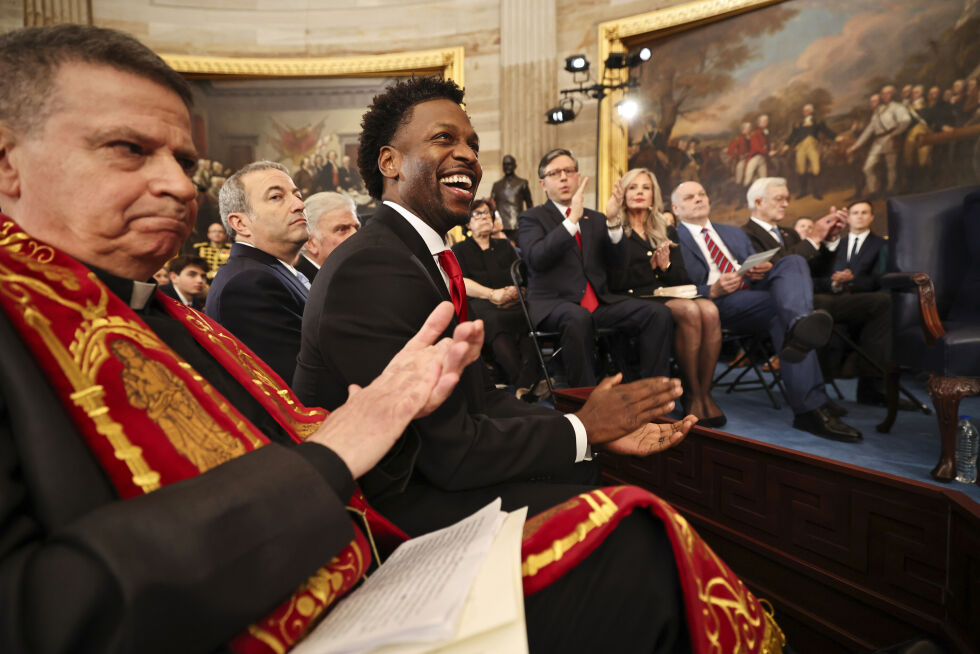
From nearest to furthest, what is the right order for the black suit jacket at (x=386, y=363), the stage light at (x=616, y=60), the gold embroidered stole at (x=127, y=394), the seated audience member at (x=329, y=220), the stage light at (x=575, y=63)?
the gold embroidered stole at (x=127, y=394) → the black suit jacket at (x=386, y=363) → the seated audience member at (x=329, y=220) → the stage light at (x=575, y=63) → the stage light at (x=616, y=60)

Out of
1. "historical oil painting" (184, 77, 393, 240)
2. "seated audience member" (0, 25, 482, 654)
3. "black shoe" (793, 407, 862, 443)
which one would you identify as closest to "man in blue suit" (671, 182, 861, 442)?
"black shoe" (793, 407, 862, 443)

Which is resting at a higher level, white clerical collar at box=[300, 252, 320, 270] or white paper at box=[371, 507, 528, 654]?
white clerical collar at box=[300, 252, 320, 270]

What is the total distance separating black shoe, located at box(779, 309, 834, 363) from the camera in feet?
11.3

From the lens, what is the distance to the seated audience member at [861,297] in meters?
4.47

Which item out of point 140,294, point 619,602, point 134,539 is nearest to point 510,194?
point 140,294

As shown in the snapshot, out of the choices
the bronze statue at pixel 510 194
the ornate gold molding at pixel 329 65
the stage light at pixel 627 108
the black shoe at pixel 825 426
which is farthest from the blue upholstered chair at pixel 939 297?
the ornate gold molding at pixel 329 65

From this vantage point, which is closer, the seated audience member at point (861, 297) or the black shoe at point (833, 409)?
the black shoe at point (833, 409)

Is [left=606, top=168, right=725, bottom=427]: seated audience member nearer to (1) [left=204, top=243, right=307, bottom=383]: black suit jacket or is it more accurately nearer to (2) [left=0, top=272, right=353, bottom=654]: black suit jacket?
(1) [left=204, top=243, right=307, bottom=383]: black suit jacket

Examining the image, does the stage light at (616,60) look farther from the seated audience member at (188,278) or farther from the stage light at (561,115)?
the seated audience member at (188,278)

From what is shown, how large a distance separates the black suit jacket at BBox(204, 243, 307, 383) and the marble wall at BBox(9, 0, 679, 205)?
7.25 meters

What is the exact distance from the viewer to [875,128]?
271 inches

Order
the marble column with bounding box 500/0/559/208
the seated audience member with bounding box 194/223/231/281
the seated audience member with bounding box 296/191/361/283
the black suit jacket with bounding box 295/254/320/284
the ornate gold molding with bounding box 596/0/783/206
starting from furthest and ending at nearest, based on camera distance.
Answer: the marble column with bounding box 500/0/559/208 < the seated audience member with bounding box 194/223/231/281 < the ornate gold molding with bounding box 596/0/783/206 < the black suit jacket with bounding box 295/254/320/284 < the seated audience member with bounding box 296/191/361/283

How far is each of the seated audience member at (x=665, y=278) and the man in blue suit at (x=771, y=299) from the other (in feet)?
0.56

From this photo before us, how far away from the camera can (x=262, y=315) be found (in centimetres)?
237
